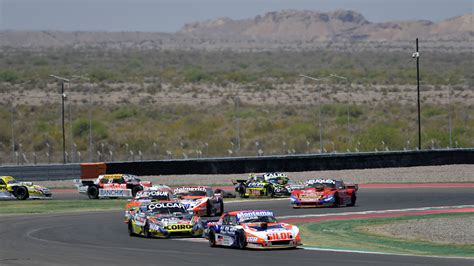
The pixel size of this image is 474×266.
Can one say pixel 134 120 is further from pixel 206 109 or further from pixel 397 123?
pixel 397 123

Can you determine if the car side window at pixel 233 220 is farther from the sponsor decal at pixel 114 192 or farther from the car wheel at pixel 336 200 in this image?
the sponsor decal at pixel 114 192

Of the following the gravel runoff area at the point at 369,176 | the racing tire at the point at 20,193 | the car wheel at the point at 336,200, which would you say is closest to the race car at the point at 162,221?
the car wheel at the point at 336,200

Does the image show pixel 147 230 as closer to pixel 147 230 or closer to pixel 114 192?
pixel 147 230

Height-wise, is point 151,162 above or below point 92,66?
below

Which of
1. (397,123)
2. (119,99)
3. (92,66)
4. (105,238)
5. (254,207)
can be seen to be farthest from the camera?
(92,66)

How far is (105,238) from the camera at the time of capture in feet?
122

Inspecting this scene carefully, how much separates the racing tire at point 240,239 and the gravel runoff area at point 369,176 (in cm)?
3348

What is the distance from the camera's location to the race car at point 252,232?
32250 mm

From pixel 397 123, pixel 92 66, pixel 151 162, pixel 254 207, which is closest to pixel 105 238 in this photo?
pixel 254 207

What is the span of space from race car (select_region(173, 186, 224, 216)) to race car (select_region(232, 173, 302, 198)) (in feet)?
30.3

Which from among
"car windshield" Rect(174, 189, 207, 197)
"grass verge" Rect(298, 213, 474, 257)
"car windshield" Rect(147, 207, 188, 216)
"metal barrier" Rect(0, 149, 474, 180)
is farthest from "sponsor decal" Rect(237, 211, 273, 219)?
"metal barrier" Rect(0, 149, 474, 180)

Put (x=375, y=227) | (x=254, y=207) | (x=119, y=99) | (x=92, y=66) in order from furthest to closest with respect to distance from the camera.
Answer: (x=92, y=66), (x=119, y=99), (x=254, y=207), (x=375, y=227)

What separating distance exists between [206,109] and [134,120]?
11217mm

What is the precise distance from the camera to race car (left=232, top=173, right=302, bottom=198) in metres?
56.5
